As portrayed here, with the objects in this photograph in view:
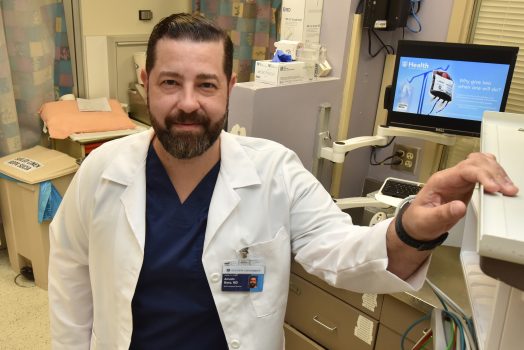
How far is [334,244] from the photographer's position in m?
1.01

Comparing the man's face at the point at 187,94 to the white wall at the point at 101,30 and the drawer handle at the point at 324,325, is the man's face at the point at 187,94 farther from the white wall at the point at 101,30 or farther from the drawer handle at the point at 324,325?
the white wall at the point at 101,30

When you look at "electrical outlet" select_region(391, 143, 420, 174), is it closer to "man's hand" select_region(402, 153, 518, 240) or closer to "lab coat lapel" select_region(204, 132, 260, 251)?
"lab coat lapel" select_region(204, 132, 260, 251)

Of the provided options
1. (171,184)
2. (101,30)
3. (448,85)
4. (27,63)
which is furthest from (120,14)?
(171,184)

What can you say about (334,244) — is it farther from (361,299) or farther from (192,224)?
(361,299)

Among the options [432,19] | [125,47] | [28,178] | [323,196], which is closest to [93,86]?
[125,47]

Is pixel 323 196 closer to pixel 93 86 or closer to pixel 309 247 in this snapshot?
pixel 309 247

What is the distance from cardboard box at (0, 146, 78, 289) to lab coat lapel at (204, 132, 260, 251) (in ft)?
5.04

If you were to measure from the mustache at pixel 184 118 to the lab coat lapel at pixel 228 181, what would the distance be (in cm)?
14

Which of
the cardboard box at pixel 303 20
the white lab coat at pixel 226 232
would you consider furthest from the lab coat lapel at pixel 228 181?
the cardboard box at pixel 303 20

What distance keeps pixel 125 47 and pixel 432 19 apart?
2035 millimetres

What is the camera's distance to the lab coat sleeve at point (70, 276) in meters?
1.14

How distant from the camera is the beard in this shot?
101cm

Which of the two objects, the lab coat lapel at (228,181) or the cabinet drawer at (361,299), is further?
the cabinet drawer at (361,299)

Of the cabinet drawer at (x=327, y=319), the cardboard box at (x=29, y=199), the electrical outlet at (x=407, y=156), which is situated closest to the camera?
the cabinet drawer at (x=327, y=319)
